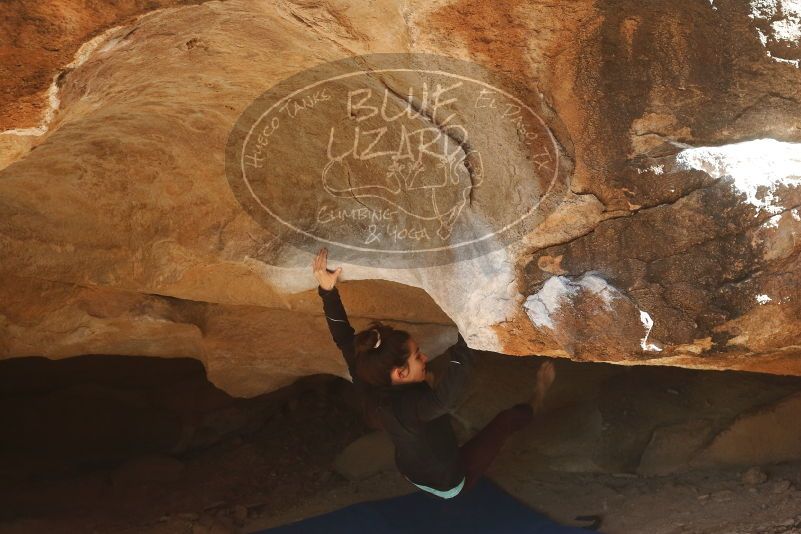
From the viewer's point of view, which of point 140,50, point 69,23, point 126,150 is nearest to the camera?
point 69,23

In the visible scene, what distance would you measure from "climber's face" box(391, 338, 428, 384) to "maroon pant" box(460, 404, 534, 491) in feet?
2.00

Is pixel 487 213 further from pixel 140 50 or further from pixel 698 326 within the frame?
Result: pixel 140 50

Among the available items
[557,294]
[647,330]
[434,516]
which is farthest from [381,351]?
[434,516]

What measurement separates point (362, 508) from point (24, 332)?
4.79 ft

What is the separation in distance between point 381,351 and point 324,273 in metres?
0.34

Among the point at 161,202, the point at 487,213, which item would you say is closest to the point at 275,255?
the point at 161,202

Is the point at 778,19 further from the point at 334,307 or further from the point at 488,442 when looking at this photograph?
the point at 488,442

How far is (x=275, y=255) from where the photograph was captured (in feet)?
7.87

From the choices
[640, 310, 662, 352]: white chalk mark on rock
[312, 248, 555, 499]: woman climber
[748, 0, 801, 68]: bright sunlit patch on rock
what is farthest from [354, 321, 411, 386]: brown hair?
[748, 0, 801, 68]: bright sunlit patch on rock

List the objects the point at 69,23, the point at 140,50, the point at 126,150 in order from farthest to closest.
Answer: the point at 126,150
the point at 140,50
the point at 69,23

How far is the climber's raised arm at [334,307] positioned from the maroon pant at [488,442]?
25.1 inches

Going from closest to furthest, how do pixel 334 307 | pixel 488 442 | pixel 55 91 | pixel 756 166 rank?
pixel 55 91 → pixel 756 166 → pixel 334 307 → pixel 488 442

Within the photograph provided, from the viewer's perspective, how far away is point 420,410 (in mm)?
2066

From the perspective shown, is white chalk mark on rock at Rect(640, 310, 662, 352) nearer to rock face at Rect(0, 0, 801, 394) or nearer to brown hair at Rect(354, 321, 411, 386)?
rock face at Rect(0, 0, 801, 394)
